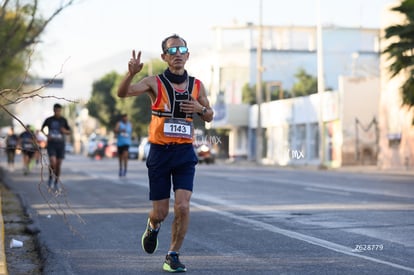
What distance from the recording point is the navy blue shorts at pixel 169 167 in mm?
7809

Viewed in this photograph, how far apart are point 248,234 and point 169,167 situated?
3029 millimetres

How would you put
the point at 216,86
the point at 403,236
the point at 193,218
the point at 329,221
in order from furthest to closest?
the point at 216,86
the point at 193,218
the point at 329,221
the point at 403,236

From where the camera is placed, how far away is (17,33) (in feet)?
93.6

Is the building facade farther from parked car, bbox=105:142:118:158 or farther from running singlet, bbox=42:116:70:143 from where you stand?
running singlet, bbox=42:116:70:143

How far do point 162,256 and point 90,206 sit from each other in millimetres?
6854

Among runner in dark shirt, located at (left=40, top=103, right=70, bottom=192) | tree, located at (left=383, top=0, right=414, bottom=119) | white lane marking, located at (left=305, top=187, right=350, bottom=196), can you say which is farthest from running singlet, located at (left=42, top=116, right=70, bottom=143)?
tree, located at (left=383, top=0, right=414, bottom=119)

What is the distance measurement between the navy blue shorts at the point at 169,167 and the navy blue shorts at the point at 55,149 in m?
11.9

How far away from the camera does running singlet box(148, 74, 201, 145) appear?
7.76 meters

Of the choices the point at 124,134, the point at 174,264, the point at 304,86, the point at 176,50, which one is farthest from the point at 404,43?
the point at 304,86

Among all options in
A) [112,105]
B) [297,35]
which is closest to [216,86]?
[297,35]

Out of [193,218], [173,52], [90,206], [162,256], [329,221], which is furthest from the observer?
[90,206]

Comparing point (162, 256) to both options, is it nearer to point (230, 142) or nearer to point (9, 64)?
point (9, 64)

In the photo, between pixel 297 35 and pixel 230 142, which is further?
pixel 297 35

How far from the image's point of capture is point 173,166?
781 centimetres
